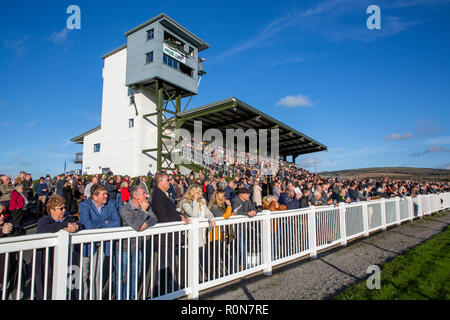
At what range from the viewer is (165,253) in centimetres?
373

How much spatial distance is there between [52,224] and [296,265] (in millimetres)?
4739

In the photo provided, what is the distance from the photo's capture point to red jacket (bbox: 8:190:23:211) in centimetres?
772

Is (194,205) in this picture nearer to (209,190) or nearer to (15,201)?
(15,201)

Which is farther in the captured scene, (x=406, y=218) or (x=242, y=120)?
(x=242, y=120)

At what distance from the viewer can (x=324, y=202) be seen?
27.6 feet

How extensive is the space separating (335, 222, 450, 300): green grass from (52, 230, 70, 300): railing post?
3.63 m

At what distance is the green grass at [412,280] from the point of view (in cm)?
400

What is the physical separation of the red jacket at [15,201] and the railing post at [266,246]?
726 cm

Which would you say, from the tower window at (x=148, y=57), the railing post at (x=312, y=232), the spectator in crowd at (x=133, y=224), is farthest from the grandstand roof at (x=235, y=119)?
the spectator in crowd at (x=133, y=224)

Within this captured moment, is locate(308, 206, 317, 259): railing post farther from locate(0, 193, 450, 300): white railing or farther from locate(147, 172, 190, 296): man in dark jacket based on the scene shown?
locate(147, 172, 190, 296): man in dark jacket

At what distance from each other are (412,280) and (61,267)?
5378 mm

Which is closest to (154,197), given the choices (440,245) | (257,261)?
(257,261)

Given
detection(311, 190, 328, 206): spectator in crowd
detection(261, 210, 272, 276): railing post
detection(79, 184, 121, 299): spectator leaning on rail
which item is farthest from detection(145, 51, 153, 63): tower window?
detection(79, 184, 121, 299): spectator leaning on rail
